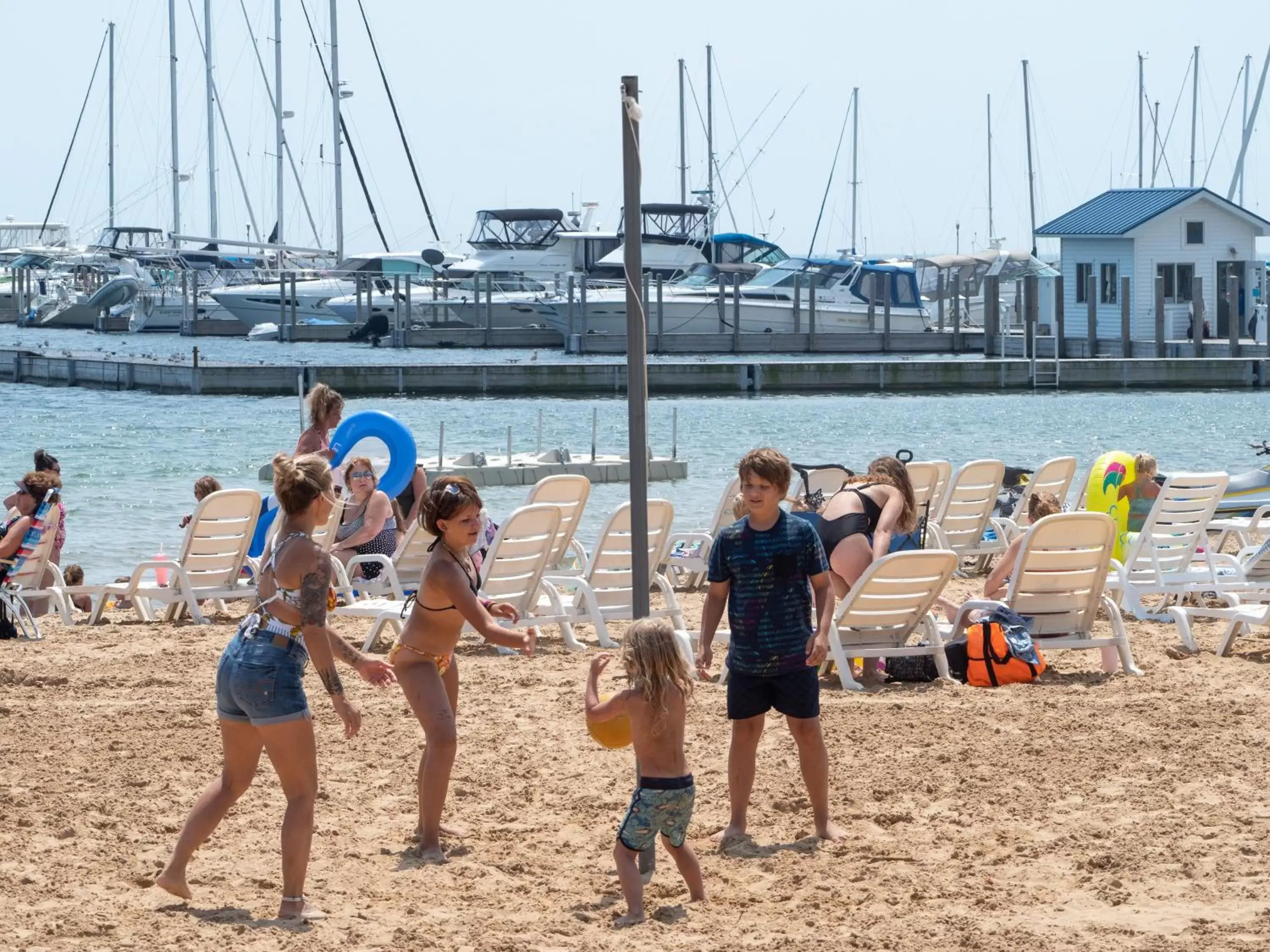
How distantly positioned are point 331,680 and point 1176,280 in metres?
40.5

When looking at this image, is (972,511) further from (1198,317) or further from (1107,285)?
(1107,285)

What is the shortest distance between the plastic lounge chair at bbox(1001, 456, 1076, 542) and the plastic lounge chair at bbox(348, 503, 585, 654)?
432 centimetres

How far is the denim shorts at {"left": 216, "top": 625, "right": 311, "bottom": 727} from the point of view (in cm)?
466

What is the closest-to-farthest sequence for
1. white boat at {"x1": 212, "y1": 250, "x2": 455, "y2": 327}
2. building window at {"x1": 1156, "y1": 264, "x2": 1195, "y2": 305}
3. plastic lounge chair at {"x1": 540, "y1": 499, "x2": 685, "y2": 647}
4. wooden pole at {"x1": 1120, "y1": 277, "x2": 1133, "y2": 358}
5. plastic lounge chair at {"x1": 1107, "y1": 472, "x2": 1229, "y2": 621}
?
plastic lounge chair at {"x1": 540, "y1": 499, "x2": 685, "y2": 647}, plastic lounge chair at {"x1": 1107, "y1": 472, "x2": 1229, "y2": 621}, wooden pole at {"x1": 1120, "y1": 277, "x2": 1133, "y2": 358}, building window at {"x1": 1156, "y1": 264, "x2": 1195, "y2": 305}, white boat at {"x1": 212, "y1": 250, "x2": 455, "y2": 327}

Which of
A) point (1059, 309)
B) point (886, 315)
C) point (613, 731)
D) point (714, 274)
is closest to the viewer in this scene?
point (613, 731)

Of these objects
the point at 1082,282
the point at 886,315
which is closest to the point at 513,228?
the point at 886,315

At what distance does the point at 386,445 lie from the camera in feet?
35.9

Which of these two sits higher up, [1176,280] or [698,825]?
A: [1176,280]

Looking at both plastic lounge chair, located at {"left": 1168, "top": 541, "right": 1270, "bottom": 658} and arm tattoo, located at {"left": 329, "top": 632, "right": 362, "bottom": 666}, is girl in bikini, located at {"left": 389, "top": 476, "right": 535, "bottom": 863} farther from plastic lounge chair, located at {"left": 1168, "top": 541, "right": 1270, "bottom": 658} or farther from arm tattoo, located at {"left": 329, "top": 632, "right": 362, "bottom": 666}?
plastic lounge chair, located at {"left": 1168, "top": 541, "right": 1270, "bottom": 658}

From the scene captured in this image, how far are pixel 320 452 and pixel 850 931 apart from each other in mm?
4980

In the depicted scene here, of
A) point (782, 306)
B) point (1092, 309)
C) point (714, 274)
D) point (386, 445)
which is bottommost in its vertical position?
point (386, 445)

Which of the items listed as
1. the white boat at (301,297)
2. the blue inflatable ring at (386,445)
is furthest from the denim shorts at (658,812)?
the white boat at (301,297)

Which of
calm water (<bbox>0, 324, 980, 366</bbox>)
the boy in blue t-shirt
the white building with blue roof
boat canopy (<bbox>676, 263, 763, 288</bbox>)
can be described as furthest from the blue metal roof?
the boy in blue t-shirt

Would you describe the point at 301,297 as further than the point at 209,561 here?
Yes
